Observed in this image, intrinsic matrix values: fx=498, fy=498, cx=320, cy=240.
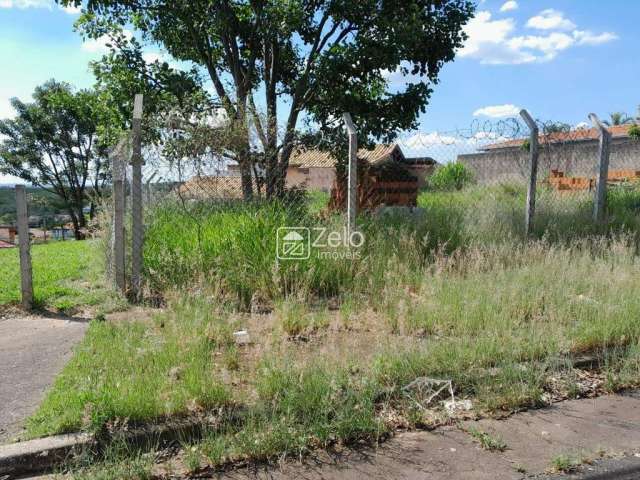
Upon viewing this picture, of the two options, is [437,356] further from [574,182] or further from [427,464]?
[574,182]

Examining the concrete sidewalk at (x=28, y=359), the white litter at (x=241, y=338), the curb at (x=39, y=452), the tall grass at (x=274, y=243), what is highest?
the tall grass at (x=274, y=243)

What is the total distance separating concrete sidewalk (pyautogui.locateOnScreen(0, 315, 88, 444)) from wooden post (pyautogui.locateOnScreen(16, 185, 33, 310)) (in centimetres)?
29

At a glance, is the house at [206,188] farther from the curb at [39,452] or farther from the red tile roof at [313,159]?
the curb at [39,452]

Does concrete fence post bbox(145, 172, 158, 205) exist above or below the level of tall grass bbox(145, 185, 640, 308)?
above

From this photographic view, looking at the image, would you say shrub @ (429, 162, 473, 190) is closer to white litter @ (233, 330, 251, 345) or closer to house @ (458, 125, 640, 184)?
house @ (458, 125, 640, 184)

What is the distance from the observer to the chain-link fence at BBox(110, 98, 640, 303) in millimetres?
6070

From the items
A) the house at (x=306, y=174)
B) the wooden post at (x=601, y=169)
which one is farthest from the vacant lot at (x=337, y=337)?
the wooden post at (x=601, y=169)

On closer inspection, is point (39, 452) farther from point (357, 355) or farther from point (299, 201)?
point (299, 201)

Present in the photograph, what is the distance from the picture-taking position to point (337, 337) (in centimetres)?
453

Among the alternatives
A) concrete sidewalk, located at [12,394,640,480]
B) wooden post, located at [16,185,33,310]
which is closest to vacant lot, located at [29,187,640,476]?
concrete sidewalk, located at [12,394,640,480]

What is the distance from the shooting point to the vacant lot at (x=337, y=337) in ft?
10.4

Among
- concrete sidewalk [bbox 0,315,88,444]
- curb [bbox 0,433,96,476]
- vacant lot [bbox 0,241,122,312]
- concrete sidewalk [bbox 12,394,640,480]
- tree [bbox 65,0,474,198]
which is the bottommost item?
concrete sidewalk [bbox 12,394,640,480]

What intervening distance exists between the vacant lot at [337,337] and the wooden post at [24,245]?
4.35ft

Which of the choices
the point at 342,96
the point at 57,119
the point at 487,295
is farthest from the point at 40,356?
the point at 57,119
